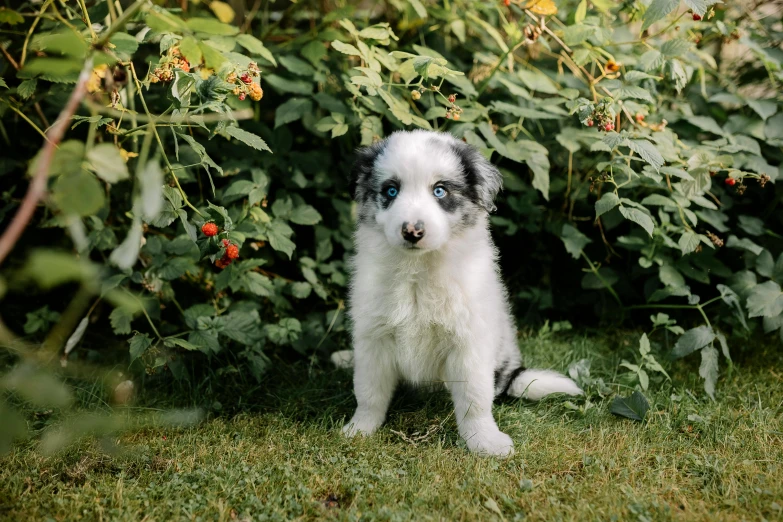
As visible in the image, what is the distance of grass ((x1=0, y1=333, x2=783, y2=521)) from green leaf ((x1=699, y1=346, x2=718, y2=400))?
7 centimetres

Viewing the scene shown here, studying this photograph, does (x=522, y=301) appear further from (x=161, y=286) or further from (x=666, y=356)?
(x=161, y=286)

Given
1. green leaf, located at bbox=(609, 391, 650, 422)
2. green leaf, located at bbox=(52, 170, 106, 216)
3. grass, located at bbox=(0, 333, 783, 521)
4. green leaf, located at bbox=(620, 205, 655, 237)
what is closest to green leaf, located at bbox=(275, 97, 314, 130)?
grass, located at bbox=(0, 333, 783, 521)

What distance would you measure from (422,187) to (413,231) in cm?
27

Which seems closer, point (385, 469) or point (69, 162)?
point (69, 162)

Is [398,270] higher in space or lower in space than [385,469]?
higher

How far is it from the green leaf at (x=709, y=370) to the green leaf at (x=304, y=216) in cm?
201

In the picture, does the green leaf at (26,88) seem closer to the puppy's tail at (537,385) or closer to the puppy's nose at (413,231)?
the puppy's nose at (413,231)

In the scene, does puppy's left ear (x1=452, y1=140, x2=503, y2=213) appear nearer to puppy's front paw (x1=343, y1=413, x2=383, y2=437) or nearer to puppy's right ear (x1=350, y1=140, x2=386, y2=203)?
puppy's right ear (x1=350, y1=140, x2=386, y2=203)

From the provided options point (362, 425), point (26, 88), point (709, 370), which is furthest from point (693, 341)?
point (26, 88)

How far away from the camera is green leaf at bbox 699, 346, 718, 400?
2.97 meters

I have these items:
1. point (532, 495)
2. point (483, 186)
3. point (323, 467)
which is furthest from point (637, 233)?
point (323, 467)

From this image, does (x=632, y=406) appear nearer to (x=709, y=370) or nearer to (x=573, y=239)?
(x=709, y=370)

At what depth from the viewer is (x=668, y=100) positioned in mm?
3746

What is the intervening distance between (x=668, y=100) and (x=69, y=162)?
3389mm
